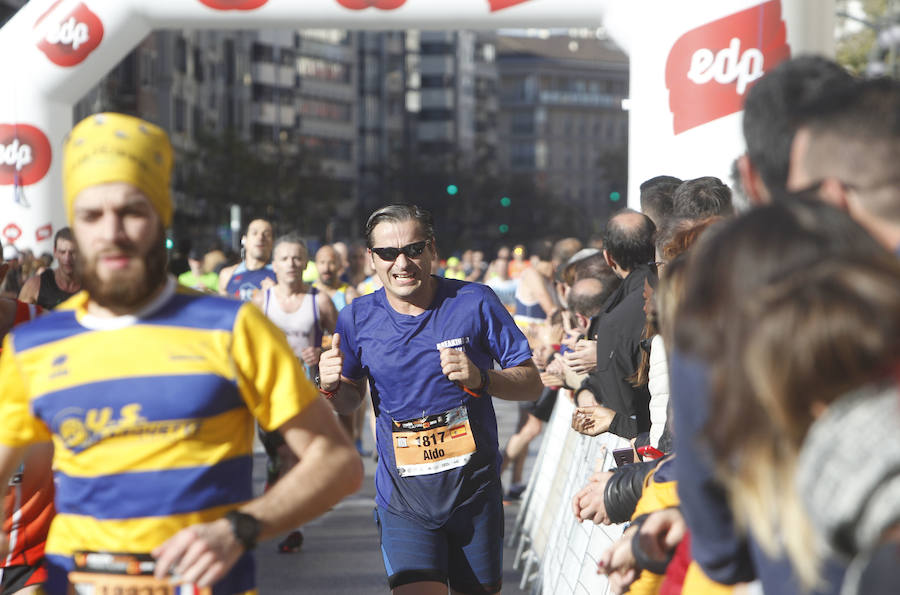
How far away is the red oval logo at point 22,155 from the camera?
14039 mm

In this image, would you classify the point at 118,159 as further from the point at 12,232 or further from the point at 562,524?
the point at 12,232

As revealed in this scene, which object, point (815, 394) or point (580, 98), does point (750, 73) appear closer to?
point (815, 394)

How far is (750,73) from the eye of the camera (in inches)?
364

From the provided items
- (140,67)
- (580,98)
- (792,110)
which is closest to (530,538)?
(792,110)

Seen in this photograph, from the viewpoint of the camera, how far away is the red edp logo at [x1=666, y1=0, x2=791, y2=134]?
9.26 metres

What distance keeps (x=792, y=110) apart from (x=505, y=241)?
97.5 m

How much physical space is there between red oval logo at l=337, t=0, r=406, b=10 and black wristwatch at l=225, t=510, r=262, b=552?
10009mm

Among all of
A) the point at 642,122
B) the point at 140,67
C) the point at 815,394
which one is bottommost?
the point at 815,394

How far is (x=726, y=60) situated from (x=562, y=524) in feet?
14.4

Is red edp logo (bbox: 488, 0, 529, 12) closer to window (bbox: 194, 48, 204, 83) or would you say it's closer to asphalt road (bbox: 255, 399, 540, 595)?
asphalt road (bbox: 255, 399, 540, 595)

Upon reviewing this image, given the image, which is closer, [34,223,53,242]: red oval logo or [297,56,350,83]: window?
[34,223,53,242]: red oval logo

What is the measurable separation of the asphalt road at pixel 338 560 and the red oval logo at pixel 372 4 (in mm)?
4788

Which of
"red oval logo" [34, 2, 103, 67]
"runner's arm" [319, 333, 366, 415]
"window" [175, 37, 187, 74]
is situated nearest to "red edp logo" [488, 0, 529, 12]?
"red oval logo" [34, 2, 103, 67]

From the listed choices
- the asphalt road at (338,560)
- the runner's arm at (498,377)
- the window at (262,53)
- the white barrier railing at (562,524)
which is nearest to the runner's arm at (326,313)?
the asphalt road at (338,560)
